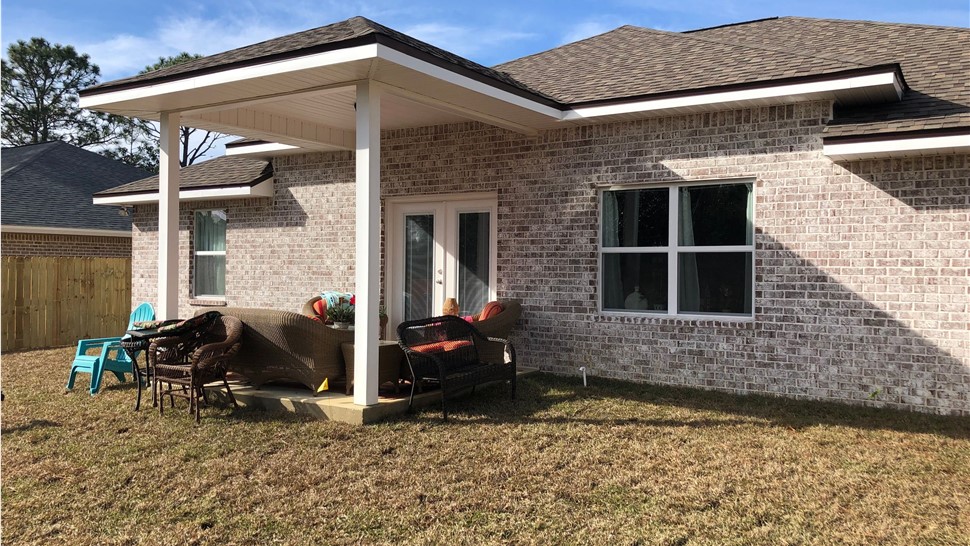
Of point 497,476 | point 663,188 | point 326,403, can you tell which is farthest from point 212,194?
point 497,476

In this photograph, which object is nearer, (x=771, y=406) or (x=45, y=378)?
(x=771, y=406)

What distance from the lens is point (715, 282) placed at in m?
8.59

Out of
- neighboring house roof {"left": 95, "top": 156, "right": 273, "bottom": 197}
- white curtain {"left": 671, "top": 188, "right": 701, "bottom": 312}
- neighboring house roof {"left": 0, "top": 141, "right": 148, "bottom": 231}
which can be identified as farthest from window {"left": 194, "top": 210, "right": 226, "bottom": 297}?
white curtain {"left": 671, "top": 188, "right": 701, "bottom": 312}

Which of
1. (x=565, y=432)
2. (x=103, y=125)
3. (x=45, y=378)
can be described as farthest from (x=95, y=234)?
(x=103, y=125)

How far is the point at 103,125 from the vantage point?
38.6 metres

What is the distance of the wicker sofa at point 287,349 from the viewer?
7.20 m

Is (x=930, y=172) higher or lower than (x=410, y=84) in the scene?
lower

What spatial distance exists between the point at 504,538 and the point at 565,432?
239cm

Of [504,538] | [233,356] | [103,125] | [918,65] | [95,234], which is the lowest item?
[504,538]

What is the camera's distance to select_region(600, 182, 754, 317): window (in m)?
8.44

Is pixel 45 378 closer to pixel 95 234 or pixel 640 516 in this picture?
pixel 640 516

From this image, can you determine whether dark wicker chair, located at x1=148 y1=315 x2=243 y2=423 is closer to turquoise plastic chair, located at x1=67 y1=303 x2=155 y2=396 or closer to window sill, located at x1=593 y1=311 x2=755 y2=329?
turquoise plastic chair, located at x1=67 y1=303 x2=155 y2=396

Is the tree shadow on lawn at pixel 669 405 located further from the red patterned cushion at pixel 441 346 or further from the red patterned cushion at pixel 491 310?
the red patterned cushion at pixel 491 310

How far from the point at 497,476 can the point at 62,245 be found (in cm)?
1687
